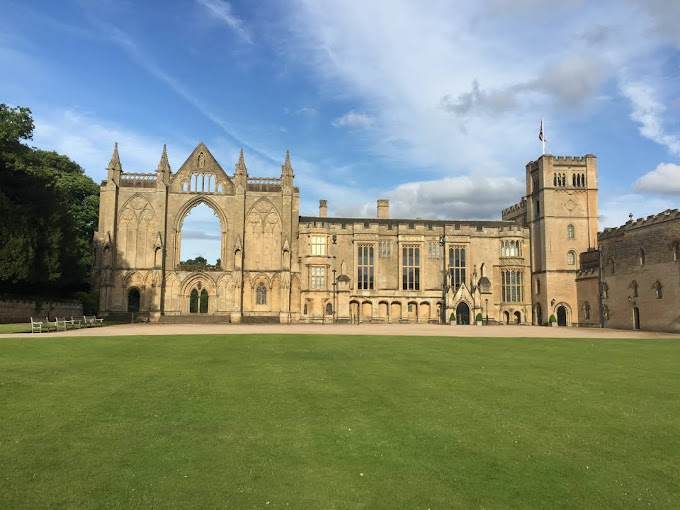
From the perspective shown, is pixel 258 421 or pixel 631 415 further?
pixel 631 415

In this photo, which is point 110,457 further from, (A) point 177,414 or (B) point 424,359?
(B) point 424,359

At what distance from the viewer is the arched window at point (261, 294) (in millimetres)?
54844

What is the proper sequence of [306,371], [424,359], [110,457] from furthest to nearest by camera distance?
[424,359]
[306,371]
[110,457]

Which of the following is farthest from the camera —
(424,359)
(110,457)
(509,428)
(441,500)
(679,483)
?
(424,359)

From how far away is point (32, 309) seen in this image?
41.0m

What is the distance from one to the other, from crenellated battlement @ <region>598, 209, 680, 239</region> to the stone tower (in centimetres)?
348

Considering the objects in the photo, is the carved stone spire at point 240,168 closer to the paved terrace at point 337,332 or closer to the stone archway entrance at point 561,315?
the paved terrace at point 337,332

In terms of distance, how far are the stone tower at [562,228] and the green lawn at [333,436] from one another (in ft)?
132

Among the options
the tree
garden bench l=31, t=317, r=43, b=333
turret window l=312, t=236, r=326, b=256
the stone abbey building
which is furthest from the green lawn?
turret window l=312, t=236, r=326, b=256

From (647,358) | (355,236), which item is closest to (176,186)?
(355,236)

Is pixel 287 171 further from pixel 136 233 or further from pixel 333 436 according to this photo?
pixel 333 436

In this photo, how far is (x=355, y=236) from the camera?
56594mm

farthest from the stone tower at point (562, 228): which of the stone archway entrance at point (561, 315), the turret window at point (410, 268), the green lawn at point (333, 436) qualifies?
the green lawn at point (333, 436)

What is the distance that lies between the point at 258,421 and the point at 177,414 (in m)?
1.59
